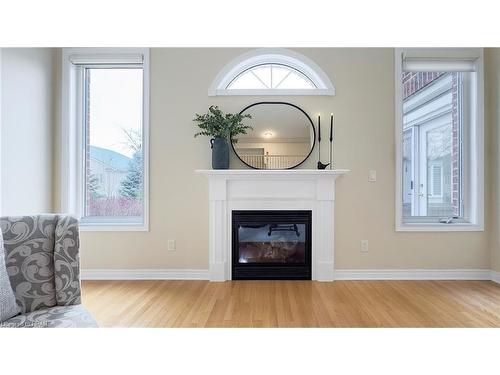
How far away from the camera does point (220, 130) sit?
316 cm

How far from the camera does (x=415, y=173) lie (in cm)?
343

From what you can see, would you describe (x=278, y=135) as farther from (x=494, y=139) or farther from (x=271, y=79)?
(x=494, y=139)

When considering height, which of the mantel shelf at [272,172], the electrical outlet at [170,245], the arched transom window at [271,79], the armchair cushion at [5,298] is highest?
the arched transom window at [271,79]

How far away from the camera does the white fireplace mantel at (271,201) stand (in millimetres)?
3186

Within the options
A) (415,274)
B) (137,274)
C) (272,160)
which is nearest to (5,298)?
(137,274)

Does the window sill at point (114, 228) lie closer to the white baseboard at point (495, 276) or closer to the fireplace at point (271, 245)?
the fireplace at point (271, 245)

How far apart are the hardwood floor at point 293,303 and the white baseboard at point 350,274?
0.10 meters

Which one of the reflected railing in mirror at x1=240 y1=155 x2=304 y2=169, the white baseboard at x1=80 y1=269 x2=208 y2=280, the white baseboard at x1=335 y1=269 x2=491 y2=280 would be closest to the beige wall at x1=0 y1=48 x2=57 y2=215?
the white baseboard at x1=80 y1=269 x2=208 y2=280

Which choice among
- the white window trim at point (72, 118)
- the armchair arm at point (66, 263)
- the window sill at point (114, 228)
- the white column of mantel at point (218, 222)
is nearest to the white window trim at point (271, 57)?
the white window trim at point (72, 118)

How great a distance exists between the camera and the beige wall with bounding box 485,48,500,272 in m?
3.17

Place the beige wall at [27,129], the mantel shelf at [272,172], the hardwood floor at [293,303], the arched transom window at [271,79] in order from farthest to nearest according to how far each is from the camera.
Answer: the arched transom window at [271,79] < the mantel shelf at [272,172] < the beige wall at [27,129] < the hardwood floor at [293,303]
